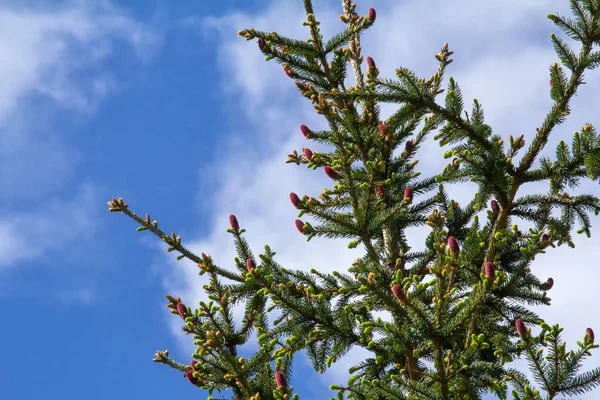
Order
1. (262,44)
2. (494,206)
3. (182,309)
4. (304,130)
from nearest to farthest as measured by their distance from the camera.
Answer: (182,309)
(262,44)
(494,206)
(304,130)

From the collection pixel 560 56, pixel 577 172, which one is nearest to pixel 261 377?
pixel 577 172

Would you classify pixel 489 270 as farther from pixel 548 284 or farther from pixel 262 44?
pixel 262 44

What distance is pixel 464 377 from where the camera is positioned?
515 cm

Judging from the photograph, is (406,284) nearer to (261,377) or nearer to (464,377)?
(464,377)

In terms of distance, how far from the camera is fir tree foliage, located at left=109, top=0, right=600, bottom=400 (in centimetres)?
500

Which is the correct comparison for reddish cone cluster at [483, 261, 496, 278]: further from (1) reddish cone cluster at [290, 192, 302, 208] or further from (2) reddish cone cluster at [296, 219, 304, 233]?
(2) reddish cone cluster at [296, 219, 304, 233]

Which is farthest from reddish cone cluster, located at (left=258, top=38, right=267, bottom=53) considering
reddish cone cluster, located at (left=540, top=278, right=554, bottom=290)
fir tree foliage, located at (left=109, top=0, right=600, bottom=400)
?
reddish cone cluster, located at (left=540, top=278, right=554, bottom=290)

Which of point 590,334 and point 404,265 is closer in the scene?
point 590,334

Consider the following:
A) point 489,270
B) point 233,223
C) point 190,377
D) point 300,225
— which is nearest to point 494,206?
point 300,225

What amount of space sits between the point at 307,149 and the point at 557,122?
99.1 inches

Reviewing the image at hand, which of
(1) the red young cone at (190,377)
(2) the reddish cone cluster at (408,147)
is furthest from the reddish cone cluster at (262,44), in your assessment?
(1) the red young cone at (190,377)

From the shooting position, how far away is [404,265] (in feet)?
23.5

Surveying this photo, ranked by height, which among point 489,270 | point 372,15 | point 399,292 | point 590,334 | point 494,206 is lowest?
point 590,334

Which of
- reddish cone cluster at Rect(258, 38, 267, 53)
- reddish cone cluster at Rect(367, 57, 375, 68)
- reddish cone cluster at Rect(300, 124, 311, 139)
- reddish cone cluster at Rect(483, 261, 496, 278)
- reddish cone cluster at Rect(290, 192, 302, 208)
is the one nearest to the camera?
reddish cone cluster at Rect(483, 261, 496, 278)
